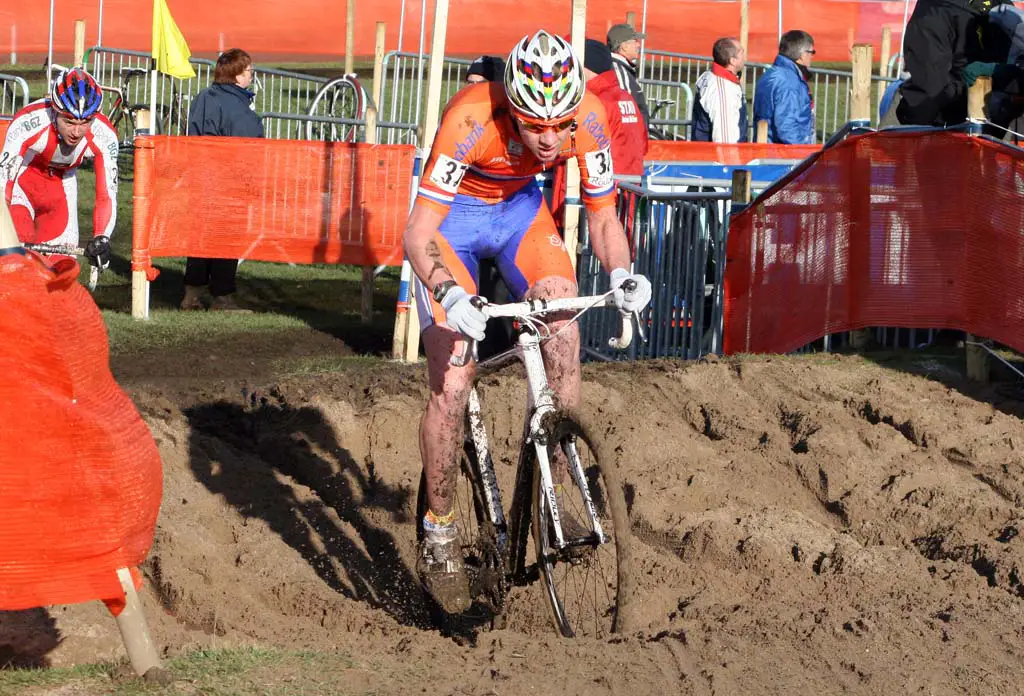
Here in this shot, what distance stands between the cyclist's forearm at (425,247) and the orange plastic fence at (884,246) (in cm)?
439

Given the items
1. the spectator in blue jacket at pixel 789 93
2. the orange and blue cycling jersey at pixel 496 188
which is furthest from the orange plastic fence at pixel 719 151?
the orange and blue cycling jersey at pixel 496 188

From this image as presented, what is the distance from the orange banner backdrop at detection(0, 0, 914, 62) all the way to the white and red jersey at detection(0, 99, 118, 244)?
14.7 meters

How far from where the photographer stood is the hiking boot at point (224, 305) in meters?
14.1

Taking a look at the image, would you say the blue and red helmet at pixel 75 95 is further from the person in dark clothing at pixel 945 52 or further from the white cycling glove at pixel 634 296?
the person in dark clothing at pixel 945 52

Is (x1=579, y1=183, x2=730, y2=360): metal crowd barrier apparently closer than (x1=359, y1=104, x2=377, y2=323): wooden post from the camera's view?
Yes

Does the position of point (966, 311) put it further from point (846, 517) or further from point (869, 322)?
point (846, 517)

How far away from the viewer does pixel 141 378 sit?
34.3 feet

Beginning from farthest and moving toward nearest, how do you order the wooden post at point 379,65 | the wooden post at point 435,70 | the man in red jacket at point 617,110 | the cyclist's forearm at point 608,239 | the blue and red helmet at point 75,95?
the wooden post at point 379,65
the man in red jacket at point 617,110
the wooden post at point 435,70
the blue and red helmet at point 75,95
the cyclist's forearm at point 608,239

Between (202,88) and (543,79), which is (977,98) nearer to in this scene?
(543,79)

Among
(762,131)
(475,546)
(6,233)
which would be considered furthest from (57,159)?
(762,131)

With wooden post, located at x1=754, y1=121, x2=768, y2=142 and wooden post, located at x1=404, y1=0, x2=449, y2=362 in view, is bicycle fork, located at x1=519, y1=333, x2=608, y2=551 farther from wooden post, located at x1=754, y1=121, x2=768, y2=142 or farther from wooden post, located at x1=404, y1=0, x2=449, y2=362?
wooden post, located at x1=754, y1=121, x2=768, y2=142

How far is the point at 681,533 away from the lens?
718 cm

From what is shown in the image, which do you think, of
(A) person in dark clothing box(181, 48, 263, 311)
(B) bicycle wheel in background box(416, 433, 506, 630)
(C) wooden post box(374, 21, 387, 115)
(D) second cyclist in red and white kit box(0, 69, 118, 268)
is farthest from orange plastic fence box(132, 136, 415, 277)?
(B) bicycle wheel in background box(416, 433, 506, 630)

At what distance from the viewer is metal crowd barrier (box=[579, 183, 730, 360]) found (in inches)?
407
